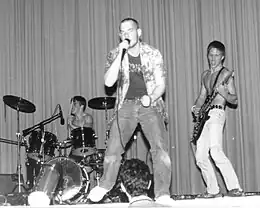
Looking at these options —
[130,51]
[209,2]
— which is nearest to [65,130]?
[209,2]

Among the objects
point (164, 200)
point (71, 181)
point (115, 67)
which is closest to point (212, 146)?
point (164, 200)

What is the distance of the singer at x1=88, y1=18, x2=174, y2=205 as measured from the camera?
4.60 meters

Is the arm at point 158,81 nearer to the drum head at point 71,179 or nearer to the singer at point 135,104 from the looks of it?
the singer at point 135,104

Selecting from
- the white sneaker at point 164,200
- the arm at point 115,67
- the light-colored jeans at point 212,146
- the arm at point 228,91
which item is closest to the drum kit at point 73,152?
the light-colored jeans at point 212,146

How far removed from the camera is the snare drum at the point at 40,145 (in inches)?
314

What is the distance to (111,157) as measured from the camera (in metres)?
4.72

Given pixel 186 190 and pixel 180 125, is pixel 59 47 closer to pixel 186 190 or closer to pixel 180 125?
pixel 180 125

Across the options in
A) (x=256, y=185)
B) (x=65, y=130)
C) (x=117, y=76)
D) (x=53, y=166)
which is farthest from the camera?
(x=65, y=130)

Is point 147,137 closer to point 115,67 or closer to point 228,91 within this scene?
point 115,67

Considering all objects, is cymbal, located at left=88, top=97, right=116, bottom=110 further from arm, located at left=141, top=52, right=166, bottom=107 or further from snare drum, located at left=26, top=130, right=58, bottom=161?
arm, located at left=141, top=52, right=166, bottom=107

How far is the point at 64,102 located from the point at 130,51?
16.4ft

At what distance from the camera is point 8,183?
841cm

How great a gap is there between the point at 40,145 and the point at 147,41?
2847 millimetres

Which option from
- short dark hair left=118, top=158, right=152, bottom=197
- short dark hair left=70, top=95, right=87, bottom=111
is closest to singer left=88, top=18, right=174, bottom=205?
short dark hair left=118, top=158, right=152, bottom=197
